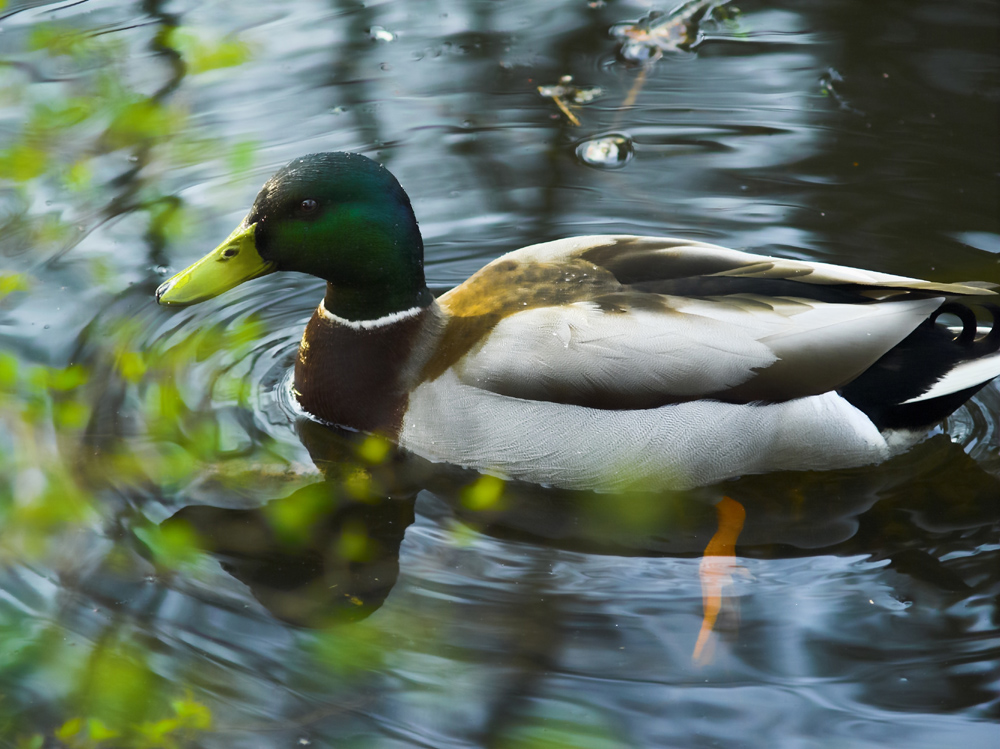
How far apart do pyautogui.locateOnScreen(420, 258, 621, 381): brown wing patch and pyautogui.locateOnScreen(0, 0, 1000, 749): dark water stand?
1.57 ft

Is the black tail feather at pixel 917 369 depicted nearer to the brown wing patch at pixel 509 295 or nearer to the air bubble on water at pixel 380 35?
the brown wing patch at pixel 509 295

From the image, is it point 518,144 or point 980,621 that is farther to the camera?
point 518,144

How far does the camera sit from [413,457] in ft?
13.7

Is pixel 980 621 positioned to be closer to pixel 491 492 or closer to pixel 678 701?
pixel 678 701

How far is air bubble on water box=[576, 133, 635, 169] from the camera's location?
5.78m

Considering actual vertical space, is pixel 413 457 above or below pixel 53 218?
below

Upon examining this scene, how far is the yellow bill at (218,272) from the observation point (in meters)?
3.94

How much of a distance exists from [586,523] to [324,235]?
1.37 metres

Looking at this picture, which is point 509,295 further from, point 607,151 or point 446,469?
point 607,151

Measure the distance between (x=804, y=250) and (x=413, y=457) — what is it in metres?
2.20

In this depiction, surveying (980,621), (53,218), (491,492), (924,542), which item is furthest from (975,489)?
(53,218)

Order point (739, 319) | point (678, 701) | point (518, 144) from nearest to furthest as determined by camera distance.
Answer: point (678, 701), point (739, 319), point (518, 144)

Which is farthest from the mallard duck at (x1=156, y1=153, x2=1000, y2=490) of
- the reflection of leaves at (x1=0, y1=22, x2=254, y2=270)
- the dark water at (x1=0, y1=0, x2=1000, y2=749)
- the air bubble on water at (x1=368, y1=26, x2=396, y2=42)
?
the air bubble on water at (x1=368, y1=26, x2=396, y2=42)

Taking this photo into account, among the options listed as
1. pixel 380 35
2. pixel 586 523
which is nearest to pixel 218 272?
pixel 586 523
